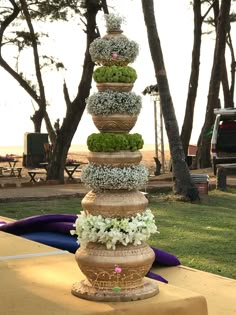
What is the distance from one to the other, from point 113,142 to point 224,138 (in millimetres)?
16156

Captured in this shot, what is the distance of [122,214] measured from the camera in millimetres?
4148

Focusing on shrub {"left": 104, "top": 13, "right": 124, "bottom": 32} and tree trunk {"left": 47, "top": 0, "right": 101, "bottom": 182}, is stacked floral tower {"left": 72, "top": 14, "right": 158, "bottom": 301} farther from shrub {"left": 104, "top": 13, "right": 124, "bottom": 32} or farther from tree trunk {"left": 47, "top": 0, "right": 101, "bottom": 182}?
tree trunk {"left": 47, "top": 0, "right": 101, "bottom": 182}

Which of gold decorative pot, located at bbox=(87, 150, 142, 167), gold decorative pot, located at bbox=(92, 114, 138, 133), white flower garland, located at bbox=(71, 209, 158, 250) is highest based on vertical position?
gold decorative pot, located at bbox=(92, 114, 138, 133)

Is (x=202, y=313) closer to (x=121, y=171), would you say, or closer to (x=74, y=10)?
(x=121, y=171)

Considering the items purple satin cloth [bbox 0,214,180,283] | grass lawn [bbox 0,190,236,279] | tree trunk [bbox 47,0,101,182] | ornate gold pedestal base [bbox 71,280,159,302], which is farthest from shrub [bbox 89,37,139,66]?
tree trunk [bbox 47,0,101,182]

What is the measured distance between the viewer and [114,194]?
4.19 m

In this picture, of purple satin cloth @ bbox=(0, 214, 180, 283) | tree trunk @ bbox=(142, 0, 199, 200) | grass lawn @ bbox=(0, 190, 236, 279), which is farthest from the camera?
tree trunk @ bbox=(142, 0, 199, 200)

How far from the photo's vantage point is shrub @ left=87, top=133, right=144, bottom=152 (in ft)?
13.8

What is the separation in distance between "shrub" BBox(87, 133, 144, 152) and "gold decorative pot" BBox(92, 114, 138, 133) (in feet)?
0.18

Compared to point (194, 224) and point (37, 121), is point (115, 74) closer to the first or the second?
point (194, 224)

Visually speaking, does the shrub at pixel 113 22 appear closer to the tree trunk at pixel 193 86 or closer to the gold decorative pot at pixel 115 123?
the gold decorative pot at pixel 115 123

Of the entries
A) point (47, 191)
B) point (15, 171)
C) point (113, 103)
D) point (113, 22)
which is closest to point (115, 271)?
point (113, 103)

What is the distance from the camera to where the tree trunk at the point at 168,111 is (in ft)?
45.8

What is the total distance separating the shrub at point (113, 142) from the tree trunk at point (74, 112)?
50.2ft
